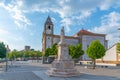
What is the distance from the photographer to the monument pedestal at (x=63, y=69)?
22703 millimetres

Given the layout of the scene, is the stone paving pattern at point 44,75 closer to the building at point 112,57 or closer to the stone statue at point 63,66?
the stone statue at point 63,66

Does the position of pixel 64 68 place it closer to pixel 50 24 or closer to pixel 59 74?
pixel 59 74

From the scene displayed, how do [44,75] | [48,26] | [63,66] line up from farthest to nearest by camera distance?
[48,26] < [63,66] < [44,75]

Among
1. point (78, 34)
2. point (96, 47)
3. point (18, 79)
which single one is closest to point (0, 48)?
point (96, 47)

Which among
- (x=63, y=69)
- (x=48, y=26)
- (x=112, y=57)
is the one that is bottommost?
(x=63, y=69)

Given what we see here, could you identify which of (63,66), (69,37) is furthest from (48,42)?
(63,66)

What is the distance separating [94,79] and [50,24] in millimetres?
73508

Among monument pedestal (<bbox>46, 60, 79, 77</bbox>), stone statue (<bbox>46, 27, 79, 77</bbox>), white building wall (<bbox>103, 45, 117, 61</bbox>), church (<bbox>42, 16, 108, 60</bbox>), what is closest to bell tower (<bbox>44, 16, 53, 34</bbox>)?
church (<bbox>42, 16, 108, 60</bbox>)

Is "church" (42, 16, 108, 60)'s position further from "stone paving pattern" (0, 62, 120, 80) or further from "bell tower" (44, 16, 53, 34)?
"stone paving pattern" (0, 62, 120, 80)

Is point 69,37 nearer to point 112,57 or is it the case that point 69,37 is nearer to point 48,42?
point 48,42

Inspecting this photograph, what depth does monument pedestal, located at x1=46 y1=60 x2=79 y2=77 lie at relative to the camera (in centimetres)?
2270

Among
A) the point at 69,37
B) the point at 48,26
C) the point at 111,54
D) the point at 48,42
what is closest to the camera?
the point at 111,54

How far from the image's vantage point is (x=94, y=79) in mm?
19531

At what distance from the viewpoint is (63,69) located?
923 inches
